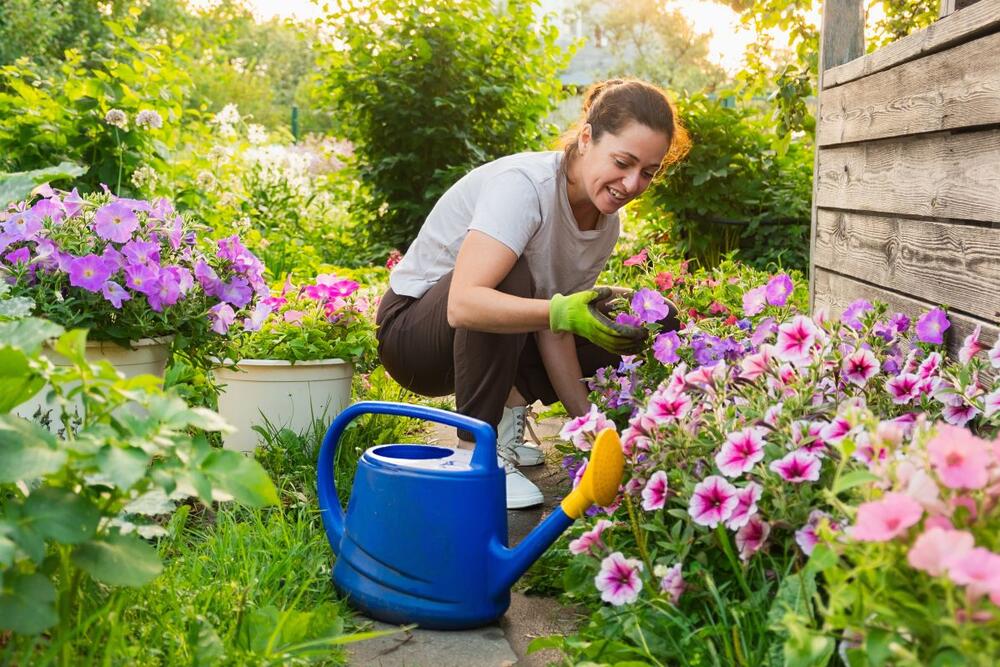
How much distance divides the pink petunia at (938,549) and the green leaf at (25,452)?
79 cm

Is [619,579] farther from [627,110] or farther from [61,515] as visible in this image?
[627,110]

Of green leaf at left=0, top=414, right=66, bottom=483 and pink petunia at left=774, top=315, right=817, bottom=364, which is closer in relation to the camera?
green leaf at left=0, top=414, right=66, bottom=483

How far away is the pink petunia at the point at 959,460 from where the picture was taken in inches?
33.1

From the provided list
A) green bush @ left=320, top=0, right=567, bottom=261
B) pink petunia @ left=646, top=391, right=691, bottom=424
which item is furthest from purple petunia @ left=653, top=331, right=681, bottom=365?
green bush @ left=320, top=0, right=567, bottom=261

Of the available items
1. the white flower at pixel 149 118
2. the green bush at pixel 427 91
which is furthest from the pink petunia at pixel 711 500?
the green bush at pixel 427 91

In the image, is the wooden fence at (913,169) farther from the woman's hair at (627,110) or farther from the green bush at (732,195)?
the green bush at (732,195)

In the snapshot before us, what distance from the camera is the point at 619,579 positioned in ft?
4.92

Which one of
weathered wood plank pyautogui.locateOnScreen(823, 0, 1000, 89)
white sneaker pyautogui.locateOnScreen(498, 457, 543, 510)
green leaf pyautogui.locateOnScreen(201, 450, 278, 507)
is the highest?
weathered wood plank pyautogui.locateOnScreen(823, 0, 1000, 89)

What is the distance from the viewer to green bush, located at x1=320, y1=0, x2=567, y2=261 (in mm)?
5492

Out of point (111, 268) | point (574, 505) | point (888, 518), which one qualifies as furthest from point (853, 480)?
point (111, 268)

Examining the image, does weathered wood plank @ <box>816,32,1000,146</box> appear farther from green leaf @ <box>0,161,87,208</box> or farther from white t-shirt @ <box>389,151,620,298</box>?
green leaf @ <box>0,161,87,208</box>

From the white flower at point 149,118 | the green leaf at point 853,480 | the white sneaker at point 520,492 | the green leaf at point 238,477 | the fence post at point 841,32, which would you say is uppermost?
the fence post at point 841,32

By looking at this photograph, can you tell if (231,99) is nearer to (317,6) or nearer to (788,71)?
(317,6)

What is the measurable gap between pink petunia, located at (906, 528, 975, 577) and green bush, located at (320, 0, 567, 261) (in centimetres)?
470
